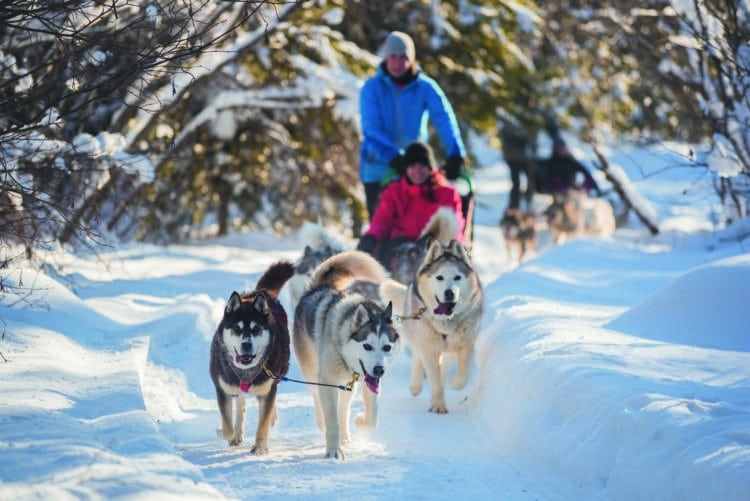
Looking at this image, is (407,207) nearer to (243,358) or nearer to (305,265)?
(305,265)

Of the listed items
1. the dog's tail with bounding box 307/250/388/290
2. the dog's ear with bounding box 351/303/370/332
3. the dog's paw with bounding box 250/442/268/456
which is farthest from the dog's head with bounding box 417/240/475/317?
the dog's paw with bounding box 250/442/268/456

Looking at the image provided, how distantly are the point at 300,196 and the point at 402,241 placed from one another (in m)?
6.82

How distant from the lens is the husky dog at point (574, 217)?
14.9 meters

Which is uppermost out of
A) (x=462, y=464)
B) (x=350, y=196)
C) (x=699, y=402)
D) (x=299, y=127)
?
(x=299, y=127)

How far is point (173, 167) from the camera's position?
13.3 meters

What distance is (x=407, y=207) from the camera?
782 cm

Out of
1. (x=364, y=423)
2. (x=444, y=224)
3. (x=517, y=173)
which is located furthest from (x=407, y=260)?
(x=517, y=173)

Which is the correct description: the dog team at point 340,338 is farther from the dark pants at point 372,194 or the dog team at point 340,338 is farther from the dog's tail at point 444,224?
the dark pants at point 372,194

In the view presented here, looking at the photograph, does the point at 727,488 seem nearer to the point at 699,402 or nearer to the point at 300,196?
the point at 699,402

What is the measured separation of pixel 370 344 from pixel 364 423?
68 cm

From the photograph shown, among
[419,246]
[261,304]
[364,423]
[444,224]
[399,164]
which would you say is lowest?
[364,423]

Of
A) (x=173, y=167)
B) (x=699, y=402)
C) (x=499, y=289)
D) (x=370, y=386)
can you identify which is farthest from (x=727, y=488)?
(x=173, y=167)

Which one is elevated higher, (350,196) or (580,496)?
(350,196)

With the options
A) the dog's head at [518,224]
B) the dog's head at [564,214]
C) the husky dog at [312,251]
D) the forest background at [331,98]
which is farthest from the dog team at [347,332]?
the dog's head at [564,214]
